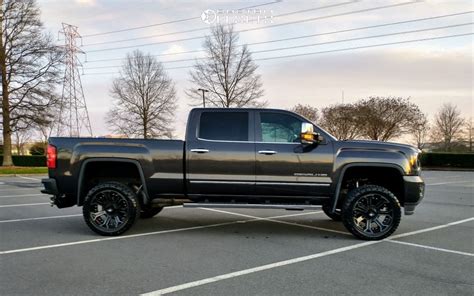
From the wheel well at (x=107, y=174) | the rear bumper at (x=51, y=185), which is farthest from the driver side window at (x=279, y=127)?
the rear bumper at (x=51, y=185)

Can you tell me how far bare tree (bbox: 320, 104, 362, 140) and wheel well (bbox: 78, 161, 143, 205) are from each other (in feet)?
146

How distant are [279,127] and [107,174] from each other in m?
3.04

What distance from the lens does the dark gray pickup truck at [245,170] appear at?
666 cm

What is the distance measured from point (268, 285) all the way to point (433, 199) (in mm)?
9880

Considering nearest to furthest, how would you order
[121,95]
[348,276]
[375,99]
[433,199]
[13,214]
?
[348,276] < [13,214] < [433,199] < [121,95] < [375,99]

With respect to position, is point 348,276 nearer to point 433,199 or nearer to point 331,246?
point 331,246

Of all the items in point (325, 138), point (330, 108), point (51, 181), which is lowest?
point (51, 181)

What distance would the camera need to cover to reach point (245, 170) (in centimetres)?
673

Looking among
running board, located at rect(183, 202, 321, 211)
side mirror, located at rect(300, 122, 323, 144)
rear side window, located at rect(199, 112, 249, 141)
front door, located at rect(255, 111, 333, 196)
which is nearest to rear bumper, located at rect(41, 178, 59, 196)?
running board, located at rect(183, 202, 321, 211)

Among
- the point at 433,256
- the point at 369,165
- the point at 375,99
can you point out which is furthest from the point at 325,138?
the point at 375,99

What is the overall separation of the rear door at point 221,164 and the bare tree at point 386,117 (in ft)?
147

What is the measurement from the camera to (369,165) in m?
6.64

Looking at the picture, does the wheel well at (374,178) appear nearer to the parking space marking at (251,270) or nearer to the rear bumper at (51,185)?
the parking space marking at (251,270)

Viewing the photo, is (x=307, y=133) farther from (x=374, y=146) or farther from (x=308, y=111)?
(x=308, y=111)
